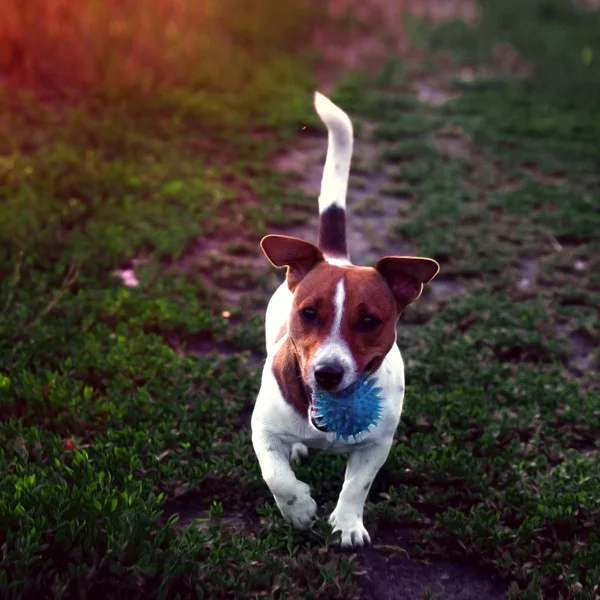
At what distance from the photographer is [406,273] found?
3209 millimetres

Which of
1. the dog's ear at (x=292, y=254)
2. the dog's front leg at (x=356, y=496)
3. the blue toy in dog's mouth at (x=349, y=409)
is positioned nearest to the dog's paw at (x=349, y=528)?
the dog's front leg at (x=356, y=496)

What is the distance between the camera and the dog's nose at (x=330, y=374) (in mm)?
2846

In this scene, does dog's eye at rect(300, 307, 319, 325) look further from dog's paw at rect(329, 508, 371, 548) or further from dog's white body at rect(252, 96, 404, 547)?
dog's paw at rect(329, 508, 371, 548)

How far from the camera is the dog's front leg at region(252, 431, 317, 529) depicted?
10.2 feet

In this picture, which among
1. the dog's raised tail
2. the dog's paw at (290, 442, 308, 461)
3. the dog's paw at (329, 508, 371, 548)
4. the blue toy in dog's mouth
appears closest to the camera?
the blue toy in dog's mouth

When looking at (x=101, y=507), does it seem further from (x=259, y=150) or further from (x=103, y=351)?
(x=259, y=150)

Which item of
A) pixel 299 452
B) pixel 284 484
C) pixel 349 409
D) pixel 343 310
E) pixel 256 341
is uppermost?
pixel 343 310

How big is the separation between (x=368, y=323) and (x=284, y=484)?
2.21 ft

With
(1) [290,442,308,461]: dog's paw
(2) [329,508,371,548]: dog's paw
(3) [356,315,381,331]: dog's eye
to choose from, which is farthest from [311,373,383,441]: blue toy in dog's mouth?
Answer: (1) [290,442,308,461]: dog's paw

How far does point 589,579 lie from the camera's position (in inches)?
123

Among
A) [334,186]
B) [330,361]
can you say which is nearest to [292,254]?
[330,361]

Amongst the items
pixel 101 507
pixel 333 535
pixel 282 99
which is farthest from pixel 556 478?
pixel 282 99

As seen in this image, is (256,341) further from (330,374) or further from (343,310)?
(330,374)

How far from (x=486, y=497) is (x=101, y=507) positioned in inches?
64.6
